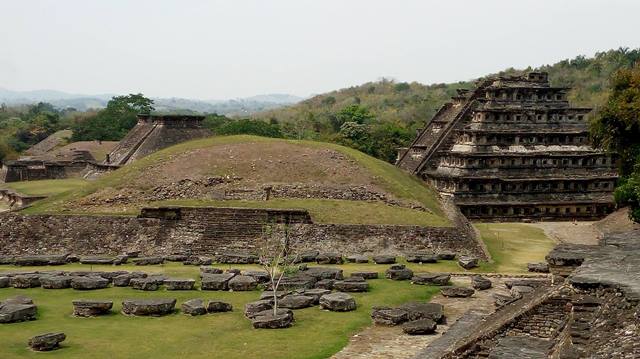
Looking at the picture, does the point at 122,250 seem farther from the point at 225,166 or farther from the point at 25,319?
the point at 25,319

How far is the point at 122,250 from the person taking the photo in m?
31.3

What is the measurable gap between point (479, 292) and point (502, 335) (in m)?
9.03

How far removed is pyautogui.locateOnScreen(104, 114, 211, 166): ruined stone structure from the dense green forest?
370 inches

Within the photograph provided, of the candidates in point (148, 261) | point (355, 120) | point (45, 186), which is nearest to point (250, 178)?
point (148, 261)

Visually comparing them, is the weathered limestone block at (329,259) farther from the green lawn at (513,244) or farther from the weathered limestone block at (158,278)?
the weathered limestone block at (158,278)

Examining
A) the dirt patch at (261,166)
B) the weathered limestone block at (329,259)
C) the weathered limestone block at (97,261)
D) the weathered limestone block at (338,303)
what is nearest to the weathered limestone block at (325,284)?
the weathered limestone block at (338,303)

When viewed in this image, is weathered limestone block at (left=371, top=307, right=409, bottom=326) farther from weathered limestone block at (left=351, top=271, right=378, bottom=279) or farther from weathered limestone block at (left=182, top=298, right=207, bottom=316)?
weathered limestone block at (left=351, top=271, right=378, bottom=279)

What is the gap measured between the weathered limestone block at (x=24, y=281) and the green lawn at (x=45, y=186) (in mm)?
20446

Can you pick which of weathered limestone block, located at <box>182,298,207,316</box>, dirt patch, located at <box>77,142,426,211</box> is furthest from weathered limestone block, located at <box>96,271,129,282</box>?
dirt patch, located at <box>77,142,426,211</box>

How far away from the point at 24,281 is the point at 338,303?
34.9 ft

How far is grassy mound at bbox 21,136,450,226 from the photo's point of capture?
33.4 meters

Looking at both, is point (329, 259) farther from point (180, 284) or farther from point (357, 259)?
point (180, 284)

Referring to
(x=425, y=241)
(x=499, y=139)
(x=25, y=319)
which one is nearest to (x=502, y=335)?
(x=25, y=319)

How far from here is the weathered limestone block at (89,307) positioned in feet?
67.2
